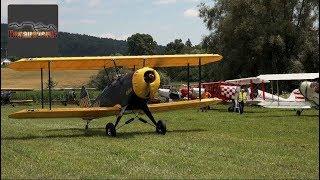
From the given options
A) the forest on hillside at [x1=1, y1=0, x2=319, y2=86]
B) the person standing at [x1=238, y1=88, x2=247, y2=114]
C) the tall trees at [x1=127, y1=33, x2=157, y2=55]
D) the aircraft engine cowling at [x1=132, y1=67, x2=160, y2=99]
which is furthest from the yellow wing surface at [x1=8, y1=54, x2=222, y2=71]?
the tall trees at [x1=127, y1=33, x2=157, y2=55]

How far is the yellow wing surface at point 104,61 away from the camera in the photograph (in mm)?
14349

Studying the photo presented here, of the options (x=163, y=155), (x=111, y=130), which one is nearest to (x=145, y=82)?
(x=111, y=130)

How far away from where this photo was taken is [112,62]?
15.8 m

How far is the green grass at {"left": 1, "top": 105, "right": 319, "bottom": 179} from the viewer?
744cm

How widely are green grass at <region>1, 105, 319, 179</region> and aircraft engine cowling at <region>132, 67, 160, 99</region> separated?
4.01 feet

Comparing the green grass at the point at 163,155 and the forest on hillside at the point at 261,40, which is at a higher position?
the forest on hillside at the point at 261,40

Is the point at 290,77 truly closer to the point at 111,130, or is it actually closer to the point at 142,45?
the point at 111,130

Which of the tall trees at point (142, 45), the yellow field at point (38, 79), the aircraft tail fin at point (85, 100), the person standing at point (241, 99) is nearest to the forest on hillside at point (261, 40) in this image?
the person standing at point (241, 99)

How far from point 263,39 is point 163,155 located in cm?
3028

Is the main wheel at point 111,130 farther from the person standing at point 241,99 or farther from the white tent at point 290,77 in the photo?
the person standing at point 241,99

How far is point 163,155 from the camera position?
955 centimetres

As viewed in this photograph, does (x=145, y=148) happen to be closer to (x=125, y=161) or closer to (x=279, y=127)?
(x=125, y=161)

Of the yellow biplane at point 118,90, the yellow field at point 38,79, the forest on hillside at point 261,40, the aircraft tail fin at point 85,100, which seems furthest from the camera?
the yellow field at point 38,79

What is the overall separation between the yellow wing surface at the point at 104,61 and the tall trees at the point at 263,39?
64.0 feet
